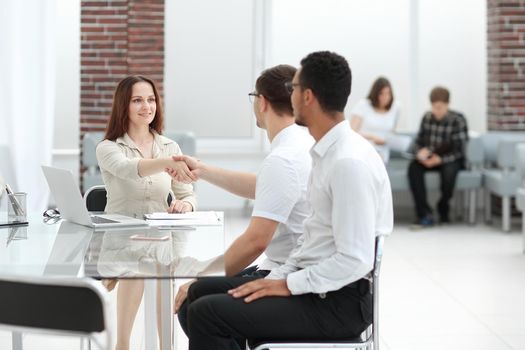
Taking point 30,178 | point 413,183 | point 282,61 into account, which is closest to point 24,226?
point 30,178

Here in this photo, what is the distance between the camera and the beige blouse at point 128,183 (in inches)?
183

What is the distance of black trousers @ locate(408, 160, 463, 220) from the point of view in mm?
9742

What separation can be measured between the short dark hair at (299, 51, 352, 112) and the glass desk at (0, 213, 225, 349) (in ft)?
2.10

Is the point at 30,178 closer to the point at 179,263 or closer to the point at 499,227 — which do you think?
the point at 499,227

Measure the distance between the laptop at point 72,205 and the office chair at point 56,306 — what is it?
1172mm

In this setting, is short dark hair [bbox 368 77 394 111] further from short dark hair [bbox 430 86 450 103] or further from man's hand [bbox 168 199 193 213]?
man's hand [bbox 168 199 193 213]

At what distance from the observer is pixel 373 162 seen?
325 cm

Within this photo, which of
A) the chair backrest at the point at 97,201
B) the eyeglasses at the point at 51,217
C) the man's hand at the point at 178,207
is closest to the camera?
the eyeglasses at the point at 51,217

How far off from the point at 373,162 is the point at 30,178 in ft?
22.2

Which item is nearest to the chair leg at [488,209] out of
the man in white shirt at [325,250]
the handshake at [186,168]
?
the handshake at [186,168]

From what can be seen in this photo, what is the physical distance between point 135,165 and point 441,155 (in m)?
5.71

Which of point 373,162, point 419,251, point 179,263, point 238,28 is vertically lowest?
point 419,251

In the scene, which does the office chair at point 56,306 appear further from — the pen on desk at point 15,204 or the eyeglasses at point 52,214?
the eyeglasses at point 52,214

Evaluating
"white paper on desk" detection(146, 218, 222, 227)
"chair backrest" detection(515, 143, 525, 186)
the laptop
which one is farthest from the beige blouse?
"chair backrest" detection(515, 143, 525, 186)
